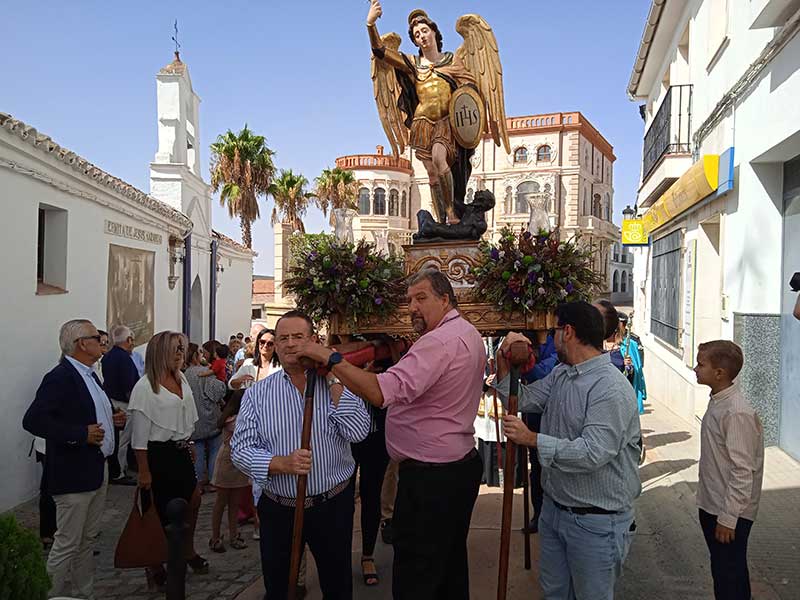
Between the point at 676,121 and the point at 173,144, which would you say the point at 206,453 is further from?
the point at 173,144

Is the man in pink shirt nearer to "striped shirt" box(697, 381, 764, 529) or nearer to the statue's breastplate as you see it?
"striped shirt" box(697, 381, 764, 529)

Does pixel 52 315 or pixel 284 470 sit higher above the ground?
pixel 52 315

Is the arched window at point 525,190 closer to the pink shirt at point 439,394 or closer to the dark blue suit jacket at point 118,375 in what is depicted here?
the dark blue suit jacket at point 118,375

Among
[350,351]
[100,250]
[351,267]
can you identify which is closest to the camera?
[350,351]

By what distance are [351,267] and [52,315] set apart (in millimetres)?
5262

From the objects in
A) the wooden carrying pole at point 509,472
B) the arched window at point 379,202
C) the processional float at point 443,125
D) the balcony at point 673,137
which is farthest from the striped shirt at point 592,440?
the arched window at point 379,202

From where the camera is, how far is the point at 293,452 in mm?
3090

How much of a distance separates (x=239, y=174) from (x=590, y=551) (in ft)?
89.1

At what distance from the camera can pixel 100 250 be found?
32.1 ft

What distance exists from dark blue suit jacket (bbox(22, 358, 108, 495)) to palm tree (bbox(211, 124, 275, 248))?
24.0m

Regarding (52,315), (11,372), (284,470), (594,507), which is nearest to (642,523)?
(594,507)

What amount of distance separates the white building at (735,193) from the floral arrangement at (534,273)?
11.3 feet

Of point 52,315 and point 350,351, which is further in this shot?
point 52,315

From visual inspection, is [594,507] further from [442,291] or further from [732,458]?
[442,291]
